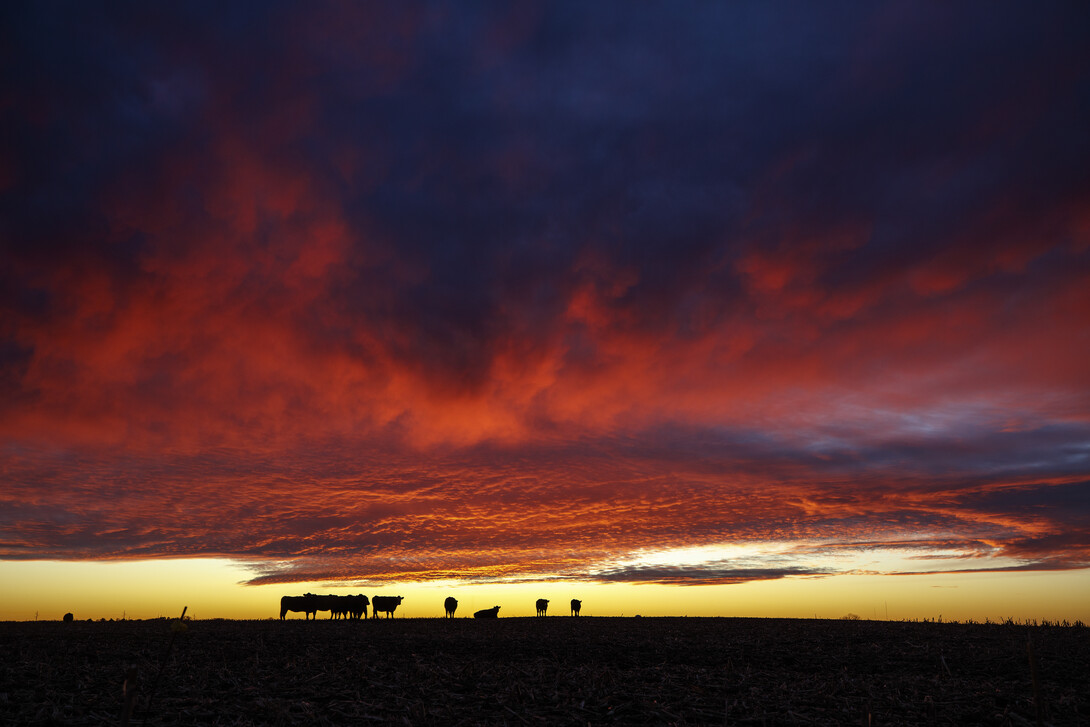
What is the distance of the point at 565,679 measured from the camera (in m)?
18.5

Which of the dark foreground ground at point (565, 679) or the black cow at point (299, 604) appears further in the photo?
the black cow at point (299, 604)

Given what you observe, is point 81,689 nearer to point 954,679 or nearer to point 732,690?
point 732,690

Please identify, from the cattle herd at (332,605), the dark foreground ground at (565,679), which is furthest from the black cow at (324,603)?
the dark foreground ground at (565,679)

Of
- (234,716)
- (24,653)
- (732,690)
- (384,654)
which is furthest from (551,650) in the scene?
(24,653)

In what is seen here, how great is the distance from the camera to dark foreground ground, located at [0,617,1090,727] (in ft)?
48.9

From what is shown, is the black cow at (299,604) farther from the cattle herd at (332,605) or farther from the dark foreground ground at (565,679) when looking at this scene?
the dark foreground ground at (565,679)

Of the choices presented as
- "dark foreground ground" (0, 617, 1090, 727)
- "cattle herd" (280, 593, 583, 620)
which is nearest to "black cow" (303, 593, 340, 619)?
"cattle herd" (280, 593, 583, 620)

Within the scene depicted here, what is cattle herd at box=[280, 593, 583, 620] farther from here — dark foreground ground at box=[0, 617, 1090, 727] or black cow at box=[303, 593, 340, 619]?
dark foreground ground at box=[0, 617, 1090, 727]

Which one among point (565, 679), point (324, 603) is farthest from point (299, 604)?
point (565, 679)

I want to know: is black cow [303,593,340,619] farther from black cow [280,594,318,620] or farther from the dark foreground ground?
the dark foreground ground

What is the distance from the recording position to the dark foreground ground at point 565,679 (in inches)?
587

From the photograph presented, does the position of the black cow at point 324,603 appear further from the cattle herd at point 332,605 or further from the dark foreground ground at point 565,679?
the dark foreground ground at point 565,679

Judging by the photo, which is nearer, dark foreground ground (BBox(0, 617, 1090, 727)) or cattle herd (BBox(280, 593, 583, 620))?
Answer: dark foreground ground (BBox(0, 617, 1090, 727))

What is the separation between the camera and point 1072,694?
1612 centimetres
